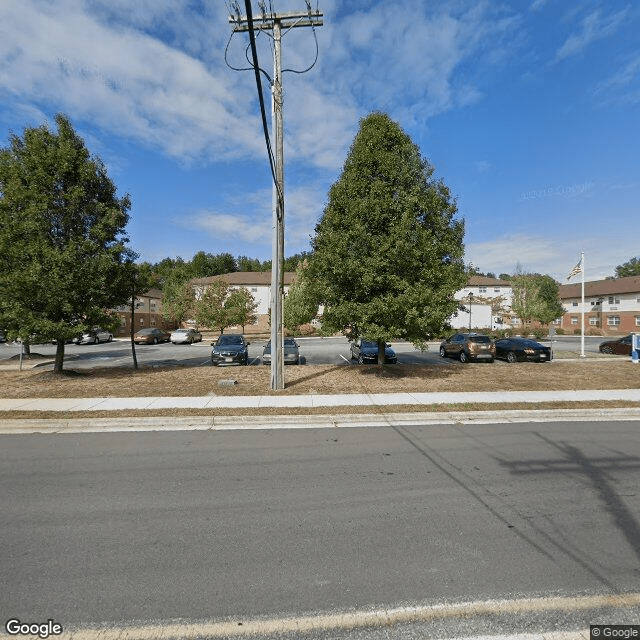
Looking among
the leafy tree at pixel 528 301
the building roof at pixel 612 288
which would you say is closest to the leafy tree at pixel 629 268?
the building roof at pixel 612 288

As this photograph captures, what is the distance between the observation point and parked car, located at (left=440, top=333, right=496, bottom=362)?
19906mm

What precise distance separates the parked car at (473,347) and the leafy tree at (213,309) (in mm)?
23590

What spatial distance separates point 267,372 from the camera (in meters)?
14.5

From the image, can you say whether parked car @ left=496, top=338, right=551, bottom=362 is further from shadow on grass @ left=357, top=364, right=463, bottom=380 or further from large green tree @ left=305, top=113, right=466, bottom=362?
large green tree @ left=305, top=113, right=466, bottom=362

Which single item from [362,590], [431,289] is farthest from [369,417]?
[362,590]

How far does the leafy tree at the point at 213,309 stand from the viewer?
37.3 metres

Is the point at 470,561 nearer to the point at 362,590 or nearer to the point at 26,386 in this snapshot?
the point at 362,590

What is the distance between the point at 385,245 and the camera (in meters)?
11.7

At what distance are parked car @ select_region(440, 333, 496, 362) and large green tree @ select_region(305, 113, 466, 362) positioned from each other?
7845 mm

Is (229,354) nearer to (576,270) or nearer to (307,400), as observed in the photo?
(307,400)

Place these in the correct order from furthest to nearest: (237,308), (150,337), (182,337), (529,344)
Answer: (237,308) < (150,337) < (182,337) < (529,344)

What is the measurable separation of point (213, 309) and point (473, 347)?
25.5 m

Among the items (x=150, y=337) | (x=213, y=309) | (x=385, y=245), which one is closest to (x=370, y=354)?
(x=385, y=245)

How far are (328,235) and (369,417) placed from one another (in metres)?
6.22
